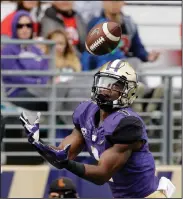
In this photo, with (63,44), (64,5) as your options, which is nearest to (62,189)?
(63,44)

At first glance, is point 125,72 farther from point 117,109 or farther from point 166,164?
point 166,164

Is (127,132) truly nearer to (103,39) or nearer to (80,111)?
(80,111)

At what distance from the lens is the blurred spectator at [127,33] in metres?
10.2

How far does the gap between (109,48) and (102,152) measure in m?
0.83

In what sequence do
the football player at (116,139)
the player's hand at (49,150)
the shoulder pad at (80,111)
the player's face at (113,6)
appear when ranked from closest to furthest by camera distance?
the player's hand at (49,150) → the football player at (116,139) → the shoulder pad at (80,111) → the player's face at (113,6)

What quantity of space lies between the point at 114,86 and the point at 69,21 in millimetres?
4477

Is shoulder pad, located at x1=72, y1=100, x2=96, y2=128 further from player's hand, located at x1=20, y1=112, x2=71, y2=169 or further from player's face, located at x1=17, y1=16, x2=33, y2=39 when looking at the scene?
player's face, located at x1=17, y1=16, x2=33, y2=39

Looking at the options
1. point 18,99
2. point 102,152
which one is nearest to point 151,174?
point 102,152

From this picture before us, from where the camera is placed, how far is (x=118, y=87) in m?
5.88

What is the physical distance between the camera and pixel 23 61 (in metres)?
9.57

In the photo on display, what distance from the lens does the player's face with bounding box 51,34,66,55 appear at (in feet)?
32.3

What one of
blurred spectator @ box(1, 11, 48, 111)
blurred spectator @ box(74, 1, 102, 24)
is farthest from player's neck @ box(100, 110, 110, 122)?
blurred spectator @ box(74, 1, 102, 24)

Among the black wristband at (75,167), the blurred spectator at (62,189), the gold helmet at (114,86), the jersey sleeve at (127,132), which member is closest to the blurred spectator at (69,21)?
the blurred spectator at (62,189)

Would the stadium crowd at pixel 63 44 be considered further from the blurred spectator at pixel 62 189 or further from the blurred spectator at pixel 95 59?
the blurred spectator at pixel 62 189
